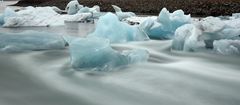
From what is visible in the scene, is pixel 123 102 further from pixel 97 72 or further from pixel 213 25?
pixel 213 25

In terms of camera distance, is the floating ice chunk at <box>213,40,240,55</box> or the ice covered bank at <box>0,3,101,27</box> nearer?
the floating ice chunk at <box>213,40,240,55</box>

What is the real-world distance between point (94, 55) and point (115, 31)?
2.99 metres

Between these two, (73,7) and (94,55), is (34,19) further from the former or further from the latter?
(94,55)

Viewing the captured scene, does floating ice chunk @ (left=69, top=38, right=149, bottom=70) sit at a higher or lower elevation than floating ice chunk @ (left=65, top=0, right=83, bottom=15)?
higher

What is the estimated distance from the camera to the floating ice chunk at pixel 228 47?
24.2 ft

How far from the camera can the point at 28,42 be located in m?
8.59

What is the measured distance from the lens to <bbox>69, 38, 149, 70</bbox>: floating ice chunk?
243 inches

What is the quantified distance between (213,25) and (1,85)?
421cm

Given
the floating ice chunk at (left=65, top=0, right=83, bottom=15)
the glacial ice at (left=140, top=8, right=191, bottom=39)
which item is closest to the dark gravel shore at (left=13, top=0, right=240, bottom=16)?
the floating ice chunk at (left=65, top=0, right=83, bottom=15)

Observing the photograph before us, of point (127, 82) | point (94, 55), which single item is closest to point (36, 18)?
point (94, 55)

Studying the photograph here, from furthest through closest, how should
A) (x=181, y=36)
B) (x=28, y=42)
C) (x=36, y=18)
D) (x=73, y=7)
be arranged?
(x=73, y=7), (x=36, y=18), (x=28, y=42), (x=181, y=36)

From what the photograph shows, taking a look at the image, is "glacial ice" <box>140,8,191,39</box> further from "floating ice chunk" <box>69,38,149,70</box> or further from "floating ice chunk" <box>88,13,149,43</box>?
"floating ice chunk" <box>69,38,149,70</box>

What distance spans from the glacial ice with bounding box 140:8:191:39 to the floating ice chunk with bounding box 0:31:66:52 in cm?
260

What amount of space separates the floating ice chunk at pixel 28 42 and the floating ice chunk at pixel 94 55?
222 cm
